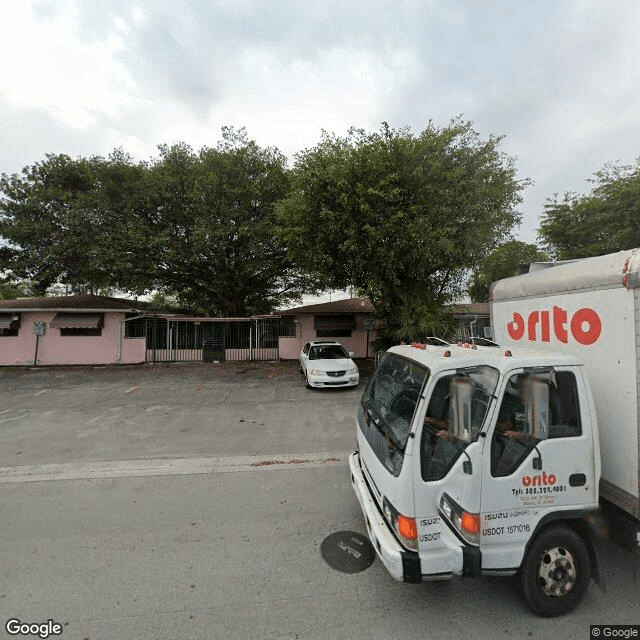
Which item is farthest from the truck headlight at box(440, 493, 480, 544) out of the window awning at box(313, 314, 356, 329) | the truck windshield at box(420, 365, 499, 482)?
the window awning at box(313, 314, 356, 329)

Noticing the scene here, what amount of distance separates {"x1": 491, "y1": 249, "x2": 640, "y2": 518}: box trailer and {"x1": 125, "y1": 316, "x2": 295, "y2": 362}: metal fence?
15.0 metres

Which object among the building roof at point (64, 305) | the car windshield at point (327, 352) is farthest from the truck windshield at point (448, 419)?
the building roof at point (64, 305)

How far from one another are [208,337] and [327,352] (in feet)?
26.7

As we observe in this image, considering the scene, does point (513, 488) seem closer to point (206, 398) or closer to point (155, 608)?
point (155, 608)

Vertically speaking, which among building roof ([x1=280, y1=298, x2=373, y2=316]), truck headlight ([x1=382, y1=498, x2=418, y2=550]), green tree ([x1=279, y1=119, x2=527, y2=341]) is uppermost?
green tree ([x1=279, y1=119, x2=527, y2=341])

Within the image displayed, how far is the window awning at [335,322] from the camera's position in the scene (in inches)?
698

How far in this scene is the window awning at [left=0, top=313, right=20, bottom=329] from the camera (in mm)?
15603

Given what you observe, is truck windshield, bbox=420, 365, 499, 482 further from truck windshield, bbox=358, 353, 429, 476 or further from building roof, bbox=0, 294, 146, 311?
building roof, bbox=0, 294, 146, 311

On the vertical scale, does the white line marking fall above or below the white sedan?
below

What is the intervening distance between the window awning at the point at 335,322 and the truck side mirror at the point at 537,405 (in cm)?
1521

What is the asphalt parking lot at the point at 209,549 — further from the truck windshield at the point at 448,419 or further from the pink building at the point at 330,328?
the pink building at the point at 330,328

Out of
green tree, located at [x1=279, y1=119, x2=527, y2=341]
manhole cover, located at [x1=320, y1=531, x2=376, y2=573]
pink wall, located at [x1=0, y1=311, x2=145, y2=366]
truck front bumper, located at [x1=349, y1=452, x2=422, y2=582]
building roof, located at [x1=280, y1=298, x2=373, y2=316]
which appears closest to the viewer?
truck front bumper, located at [x1=349, y1=452, x2=422, y2=582]

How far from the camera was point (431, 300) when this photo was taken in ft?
39.1

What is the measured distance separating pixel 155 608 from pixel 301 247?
10459mm
